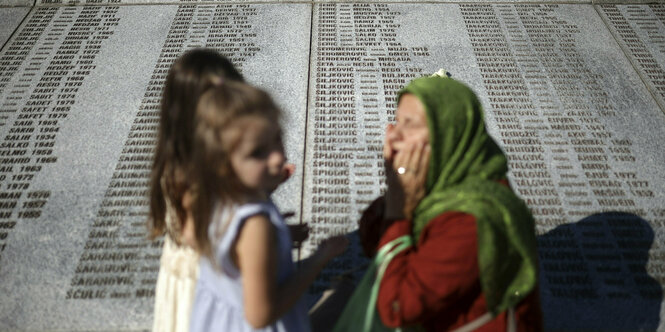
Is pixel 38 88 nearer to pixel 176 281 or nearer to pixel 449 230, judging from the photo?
pixel 176 281

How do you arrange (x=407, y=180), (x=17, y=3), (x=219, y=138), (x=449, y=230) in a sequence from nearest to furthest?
(x=219, y=138), (x=449, y=230), (x=407, y=180), (x=17, y=3)

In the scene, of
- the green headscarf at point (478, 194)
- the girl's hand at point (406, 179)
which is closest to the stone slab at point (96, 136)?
the girl's hand at point (406, 179)

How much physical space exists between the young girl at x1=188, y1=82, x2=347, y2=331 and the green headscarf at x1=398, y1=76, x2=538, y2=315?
22.3 inches

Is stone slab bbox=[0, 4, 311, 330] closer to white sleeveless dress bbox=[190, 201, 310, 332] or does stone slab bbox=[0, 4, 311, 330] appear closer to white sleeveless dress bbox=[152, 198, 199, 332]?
white sleeveless dress bbox=[152, 198, 199, 332]

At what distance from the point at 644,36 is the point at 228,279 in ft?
15.9

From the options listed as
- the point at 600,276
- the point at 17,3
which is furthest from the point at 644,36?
the point at 17,3

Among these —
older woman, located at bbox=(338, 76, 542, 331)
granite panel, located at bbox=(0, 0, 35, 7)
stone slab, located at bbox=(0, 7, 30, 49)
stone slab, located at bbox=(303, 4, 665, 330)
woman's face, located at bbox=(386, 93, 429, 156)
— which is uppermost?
woman's face, located at bbox=(386, 93, 429, 156)

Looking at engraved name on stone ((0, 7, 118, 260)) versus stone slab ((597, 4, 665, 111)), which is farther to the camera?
stone slab ((597, 4, 665, 111))

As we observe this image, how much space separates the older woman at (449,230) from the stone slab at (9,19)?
182 inches

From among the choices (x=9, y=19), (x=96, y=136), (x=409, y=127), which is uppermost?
(x=409, y=127)

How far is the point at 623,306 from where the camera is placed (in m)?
2.49

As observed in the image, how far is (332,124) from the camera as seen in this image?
3518 mm

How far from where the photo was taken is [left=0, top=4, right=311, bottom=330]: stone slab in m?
2.60

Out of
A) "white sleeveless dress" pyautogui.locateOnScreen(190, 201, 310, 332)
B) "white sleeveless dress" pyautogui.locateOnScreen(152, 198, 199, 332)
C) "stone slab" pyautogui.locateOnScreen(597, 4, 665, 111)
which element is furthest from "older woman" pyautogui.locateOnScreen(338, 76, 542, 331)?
"stone slab" pyautogui.locateOnScreen(597, 4, 665, 111)
